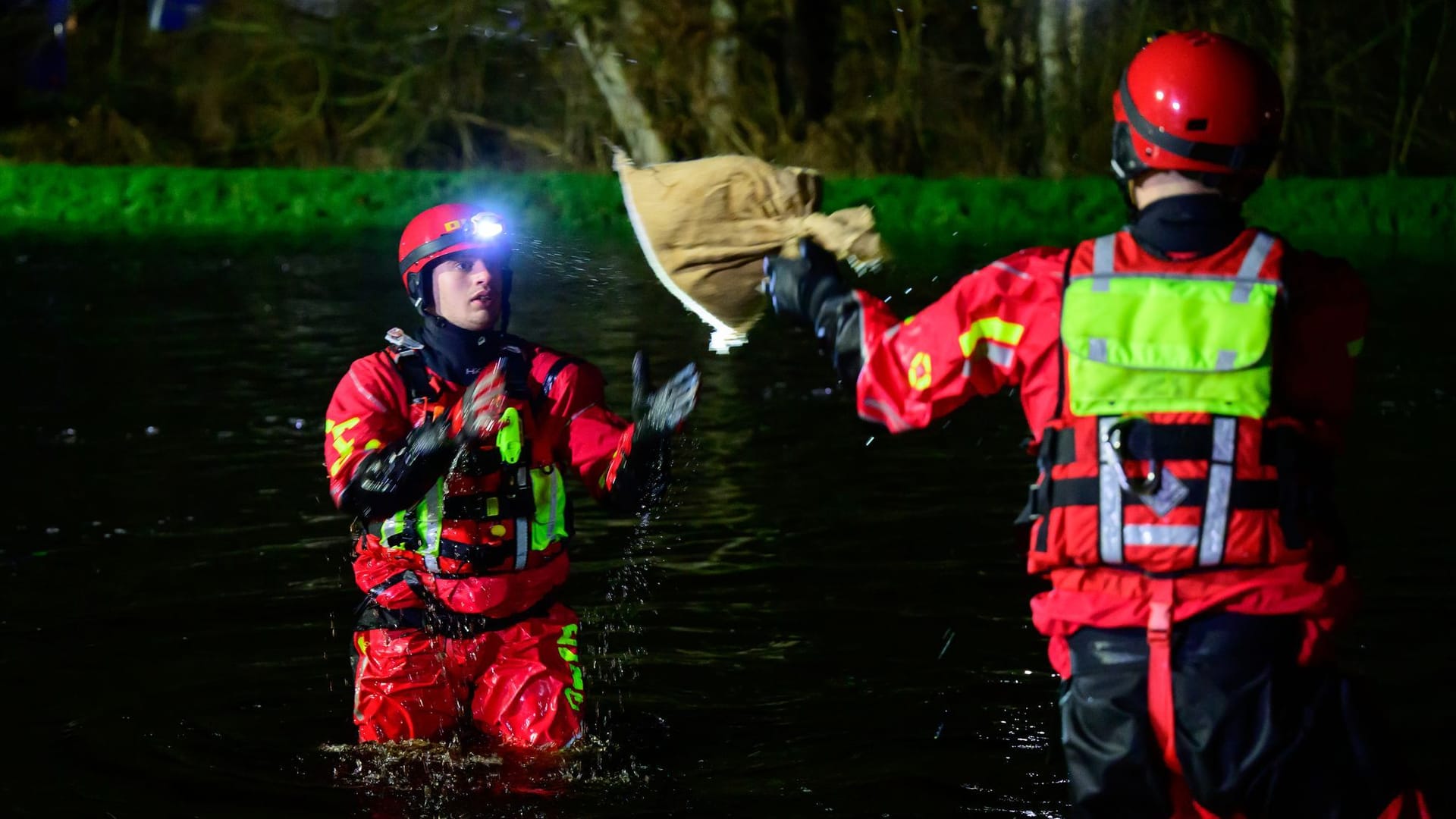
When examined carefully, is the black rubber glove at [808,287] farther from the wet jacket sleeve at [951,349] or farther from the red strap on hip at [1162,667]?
the red strap on hip at [1162,667]

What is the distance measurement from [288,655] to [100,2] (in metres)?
36.5

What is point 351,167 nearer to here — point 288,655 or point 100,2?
point 100,2

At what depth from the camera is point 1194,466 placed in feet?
11.3

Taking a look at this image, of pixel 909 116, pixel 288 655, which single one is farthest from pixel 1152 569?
pixel 909 116

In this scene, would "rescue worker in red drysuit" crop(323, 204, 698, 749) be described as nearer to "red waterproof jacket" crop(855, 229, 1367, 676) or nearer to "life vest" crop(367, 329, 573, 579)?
"life vest" crop(367, 329, 573, 579)

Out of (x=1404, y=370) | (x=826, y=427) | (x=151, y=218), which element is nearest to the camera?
(x=826, y=427)

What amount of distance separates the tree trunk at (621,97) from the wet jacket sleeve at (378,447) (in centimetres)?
2537

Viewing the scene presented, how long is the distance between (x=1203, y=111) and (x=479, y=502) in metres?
2.55

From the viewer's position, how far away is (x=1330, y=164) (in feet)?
96.4

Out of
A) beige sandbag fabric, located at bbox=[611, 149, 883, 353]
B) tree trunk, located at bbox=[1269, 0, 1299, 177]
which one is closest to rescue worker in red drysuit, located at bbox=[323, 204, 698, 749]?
beige sandbag fabric, located at bbox=[611, 149, 883, 353]

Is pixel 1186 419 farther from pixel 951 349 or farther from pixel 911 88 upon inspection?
pixel 911 88

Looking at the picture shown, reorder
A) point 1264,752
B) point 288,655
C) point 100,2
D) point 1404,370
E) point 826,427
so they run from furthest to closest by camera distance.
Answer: point 100,2
point 1404,370
point 826,427
point 288,655
point 1264,752

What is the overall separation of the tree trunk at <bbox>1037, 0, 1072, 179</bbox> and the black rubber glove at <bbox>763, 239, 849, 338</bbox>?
2441 cm

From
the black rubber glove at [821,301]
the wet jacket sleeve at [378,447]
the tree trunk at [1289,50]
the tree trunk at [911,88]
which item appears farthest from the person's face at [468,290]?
the tree trunk at [911,88]
